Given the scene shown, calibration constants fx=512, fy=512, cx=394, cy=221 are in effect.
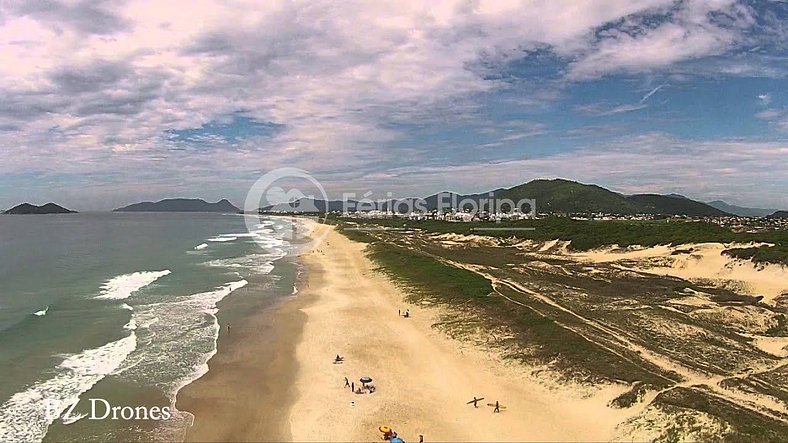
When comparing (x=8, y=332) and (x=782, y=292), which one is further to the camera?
(x=782, y=292)

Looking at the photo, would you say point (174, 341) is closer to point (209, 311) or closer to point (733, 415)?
point (209, 311)

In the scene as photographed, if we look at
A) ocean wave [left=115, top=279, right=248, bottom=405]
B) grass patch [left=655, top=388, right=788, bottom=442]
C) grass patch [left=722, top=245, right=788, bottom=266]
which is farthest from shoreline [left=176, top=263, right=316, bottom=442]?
grass patch [left=722, top=245, right=788, bottom=266]

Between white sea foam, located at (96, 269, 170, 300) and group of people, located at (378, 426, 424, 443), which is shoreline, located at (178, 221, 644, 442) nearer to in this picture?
group of people, located at (378, 426, 424, 443)

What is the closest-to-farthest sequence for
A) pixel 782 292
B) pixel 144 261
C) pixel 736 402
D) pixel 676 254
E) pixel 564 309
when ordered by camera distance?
pixel 736 402, pixel 564 309, pixel 782 292, pixel 676 254, pixel 144 261

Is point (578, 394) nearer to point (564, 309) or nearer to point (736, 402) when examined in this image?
point (736, 402)

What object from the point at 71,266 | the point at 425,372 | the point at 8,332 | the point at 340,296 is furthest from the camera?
the point at 71,266

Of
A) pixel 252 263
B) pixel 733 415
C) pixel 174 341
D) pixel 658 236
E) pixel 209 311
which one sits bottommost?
pixel 174 341

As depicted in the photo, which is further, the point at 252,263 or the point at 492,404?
the point at 252,263

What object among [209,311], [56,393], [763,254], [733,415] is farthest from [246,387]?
[763,254]

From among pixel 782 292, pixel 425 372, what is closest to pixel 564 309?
pixel 425 372
